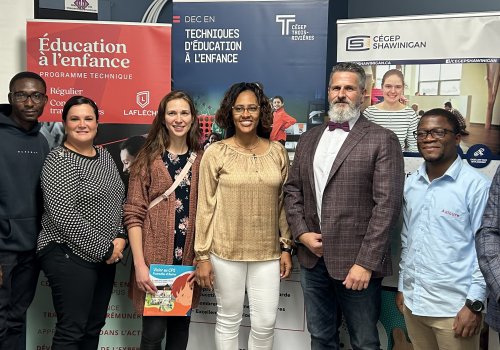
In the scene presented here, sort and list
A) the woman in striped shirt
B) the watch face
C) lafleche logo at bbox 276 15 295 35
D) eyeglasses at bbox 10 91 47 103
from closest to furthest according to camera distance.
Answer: the watch face, eyeglasses at bbox 10 91 47 103, the woman in striped shirt, lafleche logo at bbox 276 15 295 35

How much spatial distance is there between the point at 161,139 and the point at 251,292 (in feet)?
2.75

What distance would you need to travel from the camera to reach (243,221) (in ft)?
7.70

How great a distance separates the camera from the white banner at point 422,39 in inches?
98.0

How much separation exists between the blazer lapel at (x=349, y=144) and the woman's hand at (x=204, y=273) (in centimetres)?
67

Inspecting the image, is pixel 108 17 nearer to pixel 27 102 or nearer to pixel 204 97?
pixel 204 97

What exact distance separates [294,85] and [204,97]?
0.52 m

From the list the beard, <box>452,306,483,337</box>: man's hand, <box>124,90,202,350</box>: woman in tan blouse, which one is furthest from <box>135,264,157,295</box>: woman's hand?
<box>452,306,483,337</box>: man's hand

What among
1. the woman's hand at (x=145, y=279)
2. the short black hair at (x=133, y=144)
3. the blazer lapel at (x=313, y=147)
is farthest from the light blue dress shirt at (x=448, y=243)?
the short black hair at (x=133, y=144)

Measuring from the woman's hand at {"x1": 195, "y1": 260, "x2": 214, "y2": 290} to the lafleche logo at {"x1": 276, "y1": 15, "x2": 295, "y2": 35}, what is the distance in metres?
1.36

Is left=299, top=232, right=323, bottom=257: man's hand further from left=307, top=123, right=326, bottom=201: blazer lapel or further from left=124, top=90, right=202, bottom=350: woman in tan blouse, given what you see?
left=124, top=90, right=202, bottom=350: woman in tan blouse

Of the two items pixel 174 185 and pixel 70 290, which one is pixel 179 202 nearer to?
pixel 174 185

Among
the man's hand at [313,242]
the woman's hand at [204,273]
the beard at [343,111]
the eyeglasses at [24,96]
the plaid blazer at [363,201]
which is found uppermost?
the eyeglasses at [24,96]

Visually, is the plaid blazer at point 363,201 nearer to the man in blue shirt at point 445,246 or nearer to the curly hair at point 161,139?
the man in blue shirt at point 445,246

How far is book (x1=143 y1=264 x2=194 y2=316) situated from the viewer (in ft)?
7.87
